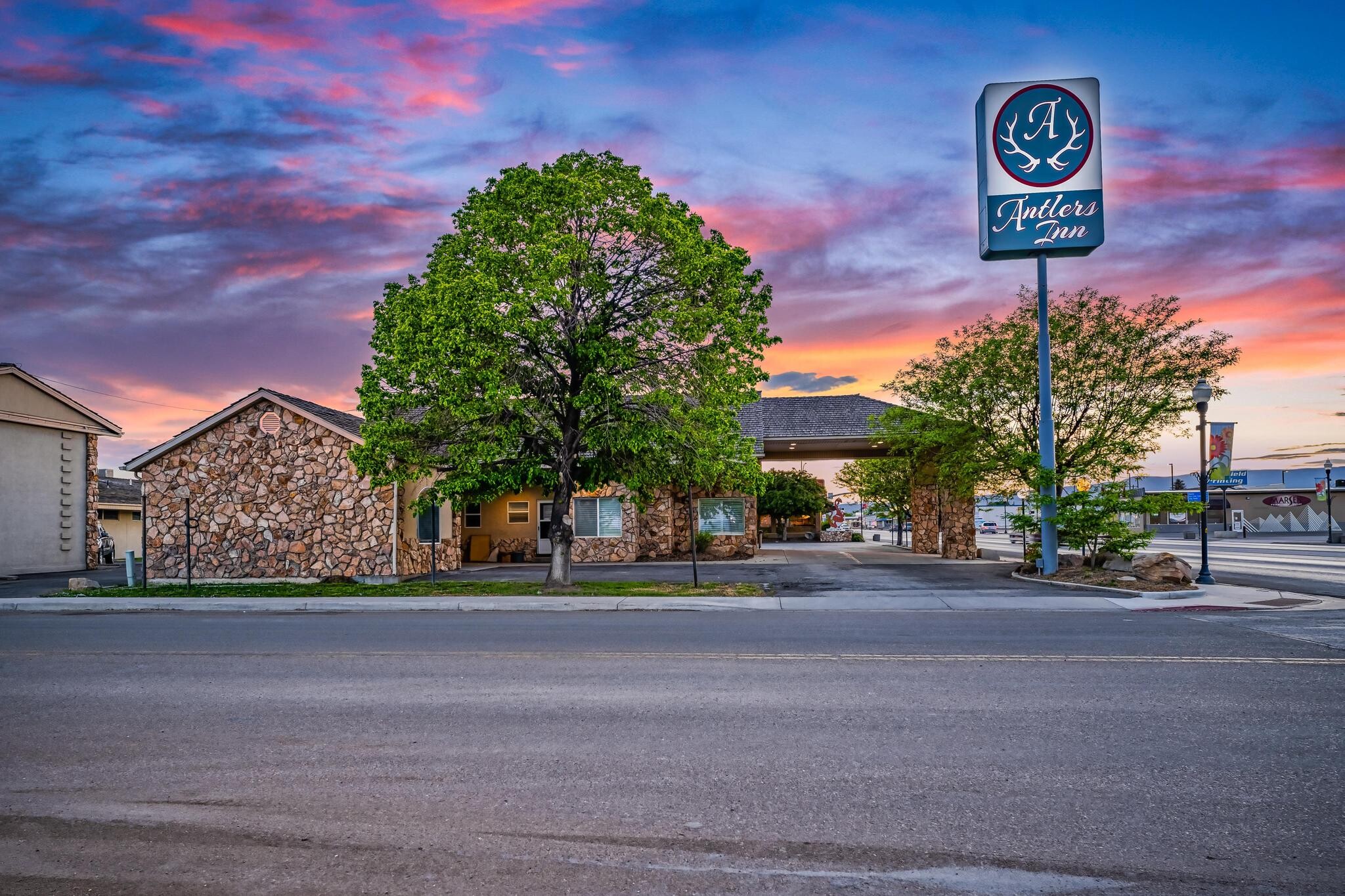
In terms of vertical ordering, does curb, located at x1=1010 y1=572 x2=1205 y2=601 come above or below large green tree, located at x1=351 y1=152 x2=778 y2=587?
below

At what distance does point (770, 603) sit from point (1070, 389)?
1291 cm

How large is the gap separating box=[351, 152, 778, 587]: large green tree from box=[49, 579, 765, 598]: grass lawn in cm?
127

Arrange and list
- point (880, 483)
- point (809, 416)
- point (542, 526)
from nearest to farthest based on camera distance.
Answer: point (542, 526), point (809, 416), point (880, 483)

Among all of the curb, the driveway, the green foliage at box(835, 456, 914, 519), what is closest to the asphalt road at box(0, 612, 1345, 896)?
the curb

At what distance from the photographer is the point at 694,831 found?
14.3 ft

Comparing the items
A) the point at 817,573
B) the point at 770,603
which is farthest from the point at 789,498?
the point at 770,603

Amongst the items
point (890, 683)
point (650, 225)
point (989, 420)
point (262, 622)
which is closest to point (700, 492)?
point (989, 420)

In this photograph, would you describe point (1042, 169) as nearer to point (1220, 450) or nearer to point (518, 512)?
point (1220, 450)

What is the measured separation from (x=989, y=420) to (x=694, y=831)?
22.7 m

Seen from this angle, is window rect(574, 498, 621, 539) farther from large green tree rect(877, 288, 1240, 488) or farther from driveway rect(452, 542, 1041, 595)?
large green tree rect(877, 288, 1240, 488)

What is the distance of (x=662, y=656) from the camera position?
32.3 ft

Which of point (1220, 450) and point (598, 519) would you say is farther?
point (598, 519)

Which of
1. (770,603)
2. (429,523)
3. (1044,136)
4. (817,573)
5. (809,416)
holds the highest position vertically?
(1044,136)

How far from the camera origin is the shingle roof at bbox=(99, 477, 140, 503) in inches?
1583
